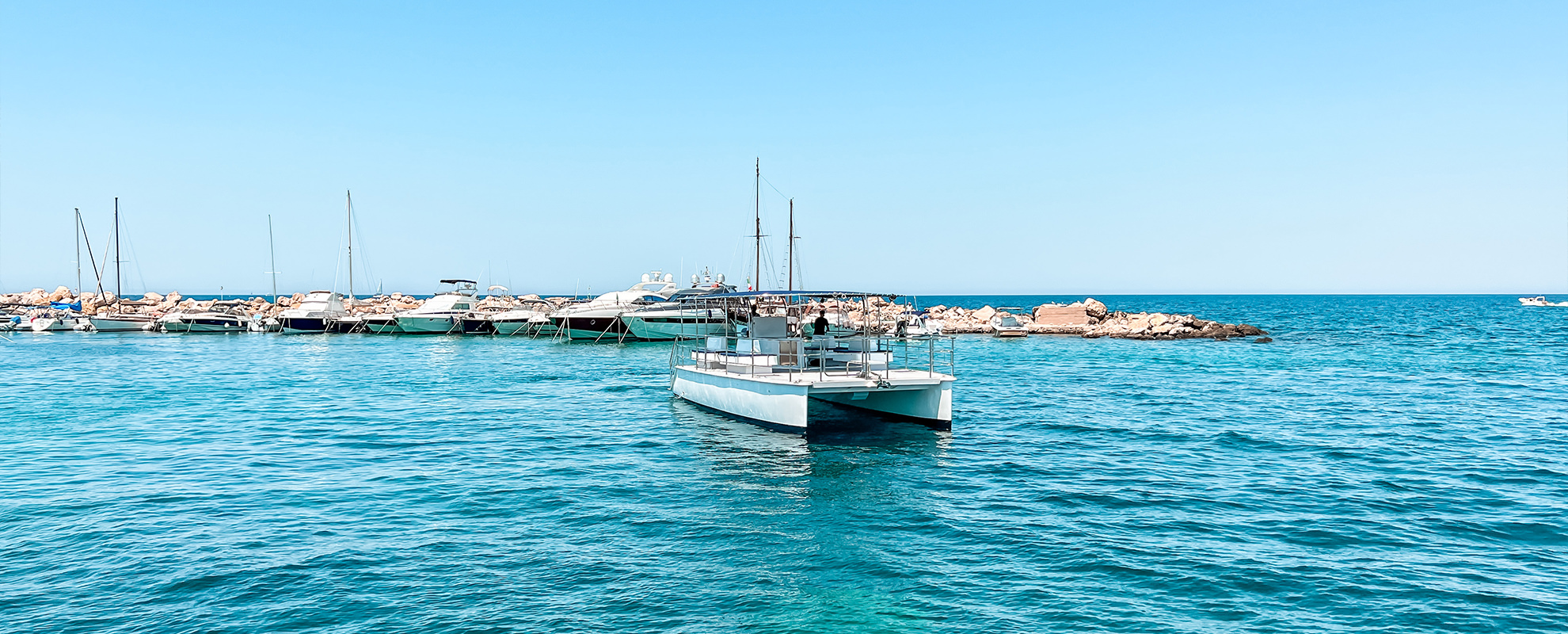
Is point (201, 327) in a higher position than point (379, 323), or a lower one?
lower

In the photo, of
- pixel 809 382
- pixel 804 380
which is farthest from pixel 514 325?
pixel 809 382

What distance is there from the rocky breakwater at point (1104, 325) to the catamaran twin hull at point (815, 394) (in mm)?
40167

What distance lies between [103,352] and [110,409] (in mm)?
28583

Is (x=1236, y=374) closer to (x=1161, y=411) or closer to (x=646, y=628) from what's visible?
(x=1161, y=411)

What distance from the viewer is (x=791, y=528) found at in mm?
11695

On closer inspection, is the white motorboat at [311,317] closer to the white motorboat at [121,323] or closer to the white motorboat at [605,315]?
the white motorboat at [121,323]

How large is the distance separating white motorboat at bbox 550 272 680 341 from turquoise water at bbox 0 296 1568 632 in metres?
28.0

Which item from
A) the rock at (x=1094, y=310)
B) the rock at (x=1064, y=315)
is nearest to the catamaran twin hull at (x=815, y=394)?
the rock at (x=1064, y=315)

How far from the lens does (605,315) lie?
A: 180 ft

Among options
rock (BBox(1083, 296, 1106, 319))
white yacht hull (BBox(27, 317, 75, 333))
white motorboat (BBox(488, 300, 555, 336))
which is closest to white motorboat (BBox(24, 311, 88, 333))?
white yacht hull (BBox(27, 317, 75, 333))

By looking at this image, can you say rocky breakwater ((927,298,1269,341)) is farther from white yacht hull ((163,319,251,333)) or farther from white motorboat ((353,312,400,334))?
white yacht hull ((163,319,251,333))

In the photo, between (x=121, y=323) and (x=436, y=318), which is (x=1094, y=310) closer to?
(x=436, y=318)

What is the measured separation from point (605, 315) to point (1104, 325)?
3521cm

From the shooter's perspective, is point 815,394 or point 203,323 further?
point 203,323
